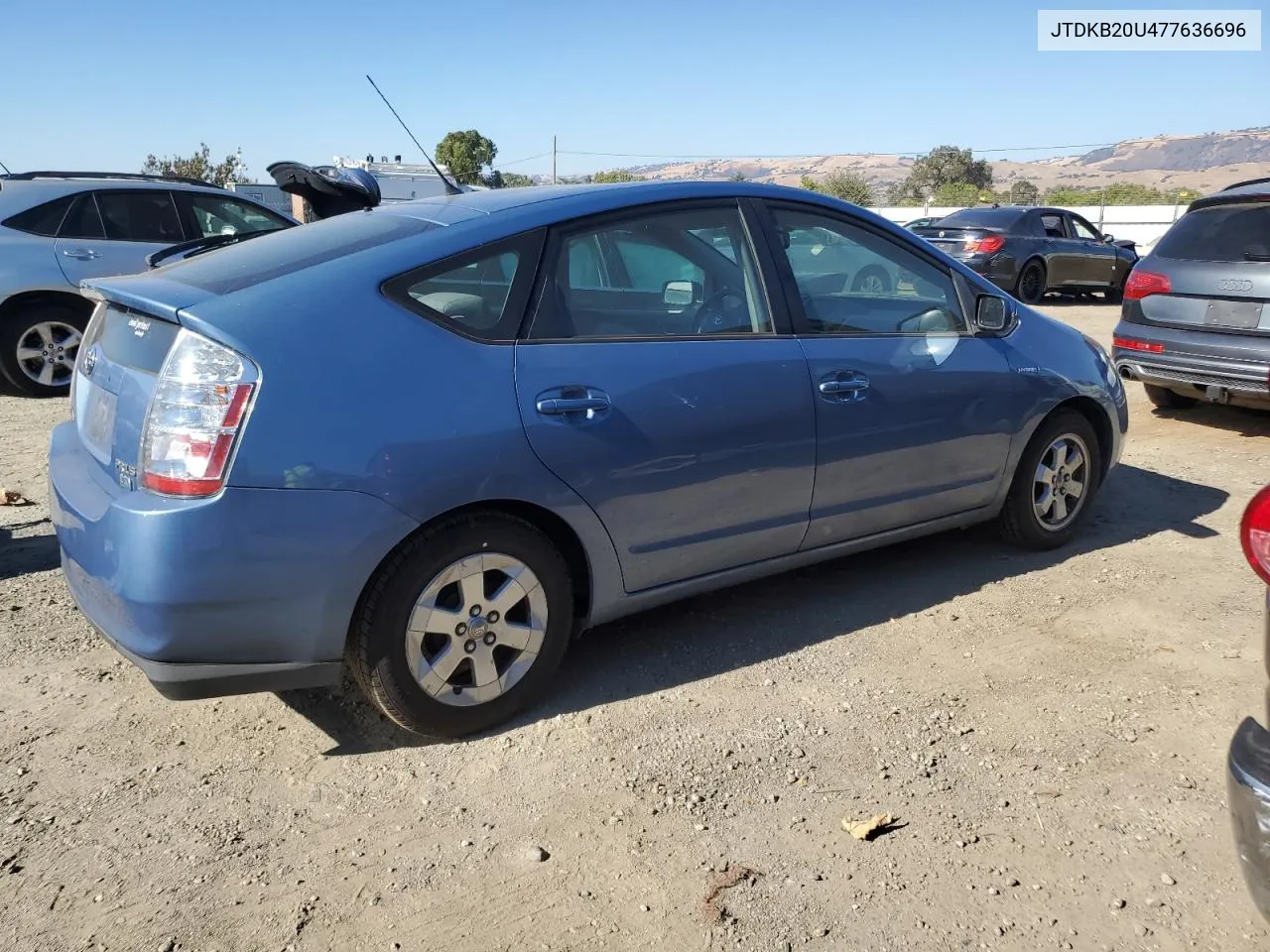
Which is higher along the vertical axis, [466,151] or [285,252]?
[466,151]

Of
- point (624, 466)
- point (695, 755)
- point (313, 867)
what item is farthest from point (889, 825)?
point (313, 867)

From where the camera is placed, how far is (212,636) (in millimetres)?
2758

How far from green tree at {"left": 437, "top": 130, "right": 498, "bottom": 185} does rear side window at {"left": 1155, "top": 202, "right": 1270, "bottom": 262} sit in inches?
2213

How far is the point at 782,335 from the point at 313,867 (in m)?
2.30

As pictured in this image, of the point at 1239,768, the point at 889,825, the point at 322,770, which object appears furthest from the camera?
Answer: the point at 322,770

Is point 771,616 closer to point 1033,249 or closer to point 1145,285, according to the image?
point 1145,285

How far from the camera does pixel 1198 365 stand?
6770mm

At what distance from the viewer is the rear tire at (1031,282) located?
51.9 ft

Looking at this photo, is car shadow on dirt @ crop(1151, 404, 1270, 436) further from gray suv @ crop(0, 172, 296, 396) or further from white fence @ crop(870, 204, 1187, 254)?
white fence @ crop(870, 204, 1187, 254)

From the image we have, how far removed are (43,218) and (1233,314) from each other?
8.52 meters

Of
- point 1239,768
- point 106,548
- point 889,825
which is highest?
point 106,548

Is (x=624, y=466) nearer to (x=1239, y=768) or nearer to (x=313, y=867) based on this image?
(x=313, y=867)

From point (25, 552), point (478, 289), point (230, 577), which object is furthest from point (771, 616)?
point (25, 552)

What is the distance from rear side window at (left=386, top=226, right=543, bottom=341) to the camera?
120 inches
